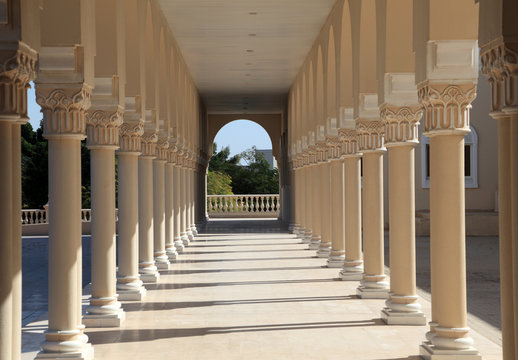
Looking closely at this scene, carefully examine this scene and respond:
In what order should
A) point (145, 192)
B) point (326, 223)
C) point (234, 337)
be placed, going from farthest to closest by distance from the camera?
point (326, 223) → point (145, 192) → point (234, 337)

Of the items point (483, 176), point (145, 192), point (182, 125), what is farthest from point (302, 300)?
point (483, 176)

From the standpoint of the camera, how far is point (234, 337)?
9.47 m

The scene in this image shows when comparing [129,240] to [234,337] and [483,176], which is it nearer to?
[234,337]

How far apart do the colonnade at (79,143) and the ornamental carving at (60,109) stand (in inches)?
0.4

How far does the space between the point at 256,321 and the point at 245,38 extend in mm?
10565

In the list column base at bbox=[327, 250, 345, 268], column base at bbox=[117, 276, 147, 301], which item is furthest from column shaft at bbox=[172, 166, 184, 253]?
column base at bbox=[117, 276, 147, 301]

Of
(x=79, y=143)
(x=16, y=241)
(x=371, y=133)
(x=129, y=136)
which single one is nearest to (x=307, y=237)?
(x=371, y=133)

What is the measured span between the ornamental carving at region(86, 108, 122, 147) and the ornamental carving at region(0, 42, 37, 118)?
159 inches

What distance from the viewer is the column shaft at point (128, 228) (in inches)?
486

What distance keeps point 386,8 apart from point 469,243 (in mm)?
15733

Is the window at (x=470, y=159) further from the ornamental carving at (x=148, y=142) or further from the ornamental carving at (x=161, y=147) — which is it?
the ornamental carving at (x=148, y=142)

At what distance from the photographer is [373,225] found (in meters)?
12.4

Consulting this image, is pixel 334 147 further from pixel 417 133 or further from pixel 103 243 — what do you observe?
pixel 103 243

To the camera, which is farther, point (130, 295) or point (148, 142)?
point (148, 142)
